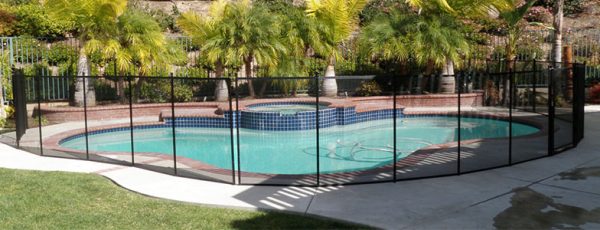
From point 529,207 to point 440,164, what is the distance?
2.78m

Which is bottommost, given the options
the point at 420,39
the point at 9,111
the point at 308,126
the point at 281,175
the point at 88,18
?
the point at 281,175

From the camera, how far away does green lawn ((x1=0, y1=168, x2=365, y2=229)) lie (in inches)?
268

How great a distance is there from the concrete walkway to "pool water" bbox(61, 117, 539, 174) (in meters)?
2.89

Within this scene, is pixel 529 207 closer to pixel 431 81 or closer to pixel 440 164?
pixel 440 164

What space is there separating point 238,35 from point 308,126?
18.1 ft

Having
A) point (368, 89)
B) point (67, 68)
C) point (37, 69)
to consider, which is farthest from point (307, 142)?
point (67, 68)

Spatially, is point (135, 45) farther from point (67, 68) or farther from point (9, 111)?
point (9, 111)

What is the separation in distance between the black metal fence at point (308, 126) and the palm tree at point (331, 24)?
0.57 m

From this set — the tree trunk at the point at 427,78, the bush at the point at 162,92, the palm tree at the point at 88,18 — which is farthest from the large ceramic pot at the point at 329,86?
the palm tree at the point at 88,18

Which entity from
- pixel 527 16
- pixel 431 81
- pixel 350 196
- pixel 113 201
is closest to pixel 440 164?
pixel 350 196

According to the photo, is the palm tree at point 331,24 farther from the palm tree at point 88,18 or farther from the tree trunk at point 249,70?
the palm tree at point 88,18

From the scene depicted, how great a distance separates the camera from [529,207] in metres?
7.52

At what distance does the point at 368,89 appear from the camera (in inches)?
888

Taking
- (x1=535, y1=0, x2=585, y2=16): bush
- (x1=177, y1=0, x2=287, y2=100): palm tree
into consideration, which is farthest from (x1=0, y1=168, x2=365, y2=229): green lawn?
(x1=535, y1=0, x2=585, y2=16): bush
